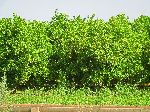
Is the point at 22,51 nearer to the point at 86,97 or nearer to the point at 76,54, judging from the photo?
the point at 76,54

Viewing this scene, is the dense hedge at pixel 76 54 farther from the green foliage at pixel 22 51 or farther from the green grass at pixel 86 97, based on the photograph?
the green grass at pixel 86 97

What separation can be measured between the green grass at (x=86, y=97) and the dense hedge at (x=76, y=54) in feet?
4.28

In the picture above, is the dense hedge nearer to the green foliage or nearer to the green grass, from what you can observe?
the green foliage

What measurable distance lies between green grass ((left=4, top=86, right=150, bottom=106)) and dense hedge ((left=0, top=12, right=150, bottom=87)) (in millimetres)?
1306

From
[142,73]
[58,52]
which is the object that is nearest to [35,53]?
[58,52]

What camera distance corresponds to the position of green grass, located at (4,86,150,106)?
18.9 m

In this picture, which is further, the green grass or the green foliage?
the green foliage

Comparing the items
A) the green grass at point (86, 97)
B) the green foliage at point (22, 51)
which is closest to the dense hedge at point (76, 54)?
the green foliage at point (22, 51)

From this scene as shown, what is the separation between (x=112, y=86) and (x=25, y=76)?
18.0 ft

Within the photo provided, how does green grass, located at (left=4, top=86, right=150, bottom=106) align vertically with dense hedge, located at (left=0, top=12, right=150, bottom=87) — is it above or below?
below

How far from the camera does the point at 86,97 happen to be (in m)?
20.8

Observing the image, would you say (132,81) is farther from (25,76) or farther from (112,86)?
(25,76)

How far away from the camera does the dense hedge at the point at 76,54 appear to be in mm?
24672

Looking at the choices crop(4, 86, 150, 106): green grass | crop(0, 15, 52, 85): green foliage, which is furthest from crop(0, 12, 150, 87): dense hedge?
crop(4, 86, 150, 106): green grass
